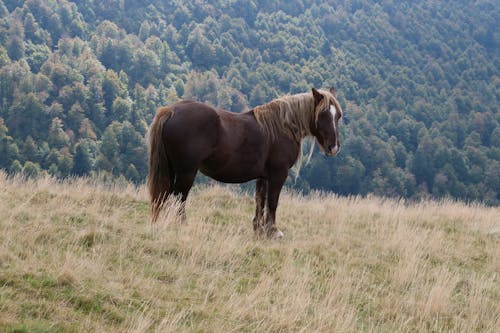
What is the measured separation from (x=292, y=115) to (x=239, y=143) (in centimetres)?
94

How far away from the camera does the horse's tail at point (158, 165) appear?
251 inches

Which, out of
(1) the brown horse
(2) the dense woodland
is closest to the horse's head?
(1) the brown horse

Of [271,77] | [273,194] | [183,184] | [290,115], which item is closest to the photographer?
[183,184]

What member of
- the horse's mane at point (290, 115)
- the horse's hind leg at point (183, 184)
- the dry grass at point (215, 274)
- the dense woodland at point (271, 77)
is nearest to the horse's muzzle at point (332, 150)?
the horse's mane at point (290, 115)

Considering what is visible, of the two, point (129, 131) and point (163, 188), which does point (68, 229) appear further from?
point (129, 131)

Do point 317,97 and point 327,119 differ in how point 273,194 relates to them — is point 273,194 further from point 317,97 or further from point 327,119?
point 317,97

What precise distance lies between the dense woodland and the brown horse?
119 ft

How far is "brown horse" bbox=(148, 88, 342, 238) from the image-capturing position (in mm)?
6367

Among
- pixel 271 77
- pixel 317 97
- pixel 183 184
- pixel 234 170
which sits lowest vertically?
pixel 271 77

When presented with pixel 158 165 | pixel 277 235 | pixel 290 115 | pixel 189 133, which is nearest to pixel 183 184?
pixel 158 165

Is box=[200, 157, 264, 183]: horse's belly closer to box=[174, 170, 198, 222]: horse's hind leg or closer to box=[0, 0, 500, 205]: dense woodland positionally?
box=[174, 170, 198, 222]: horse's hind leg

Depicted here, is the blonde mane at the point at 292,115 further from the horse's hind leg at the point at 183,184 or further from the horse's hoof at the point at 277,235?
the horse's hind leg at the point at 183,184

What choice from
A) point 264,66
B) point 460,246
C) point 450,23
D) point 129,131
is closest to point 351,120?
point 264,66

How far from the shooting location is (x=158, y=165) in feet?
21.0
